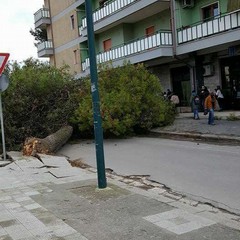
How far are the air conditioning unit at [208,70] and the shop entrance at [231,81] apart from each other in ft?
1.85

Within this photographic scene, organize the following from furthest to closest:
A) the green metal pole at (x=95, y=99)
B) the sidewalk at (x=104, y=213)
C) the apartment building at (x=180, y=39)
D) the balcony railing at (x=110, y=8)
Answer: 1. the balcony railing at (x=110, y=8)
2. the apartment building at (x=180, y=39)
3. the green metal pole at (x=95, y=99)
4. the sidewalk at (x=104, y=213)

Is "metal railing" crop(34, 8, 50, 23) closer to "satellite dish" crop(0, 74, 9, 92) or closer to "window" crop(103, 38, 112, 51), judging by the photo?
"window" crop(103, 38, 112, 51)

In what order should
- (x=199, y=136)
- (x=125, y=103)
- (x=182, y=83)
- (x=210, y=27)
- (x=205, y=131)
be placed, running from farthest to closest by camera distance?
(x=182, y=83) → (x=210, y=27) → (x=125, y=103) → (x=205, y=131) → (x=199, y=136)

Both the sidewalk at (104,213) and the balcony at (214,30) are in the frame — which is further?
the balcony at (214,30)

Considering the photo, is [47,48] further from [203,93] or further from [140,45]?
[203,93]

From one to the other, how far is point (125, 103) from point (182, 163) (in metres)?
6.06

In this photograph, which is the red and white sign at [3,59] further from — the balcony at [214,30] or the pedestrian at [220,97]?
the pedestrian at [220,97]

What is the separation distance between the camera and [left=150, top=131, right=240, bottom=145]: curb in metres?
12.2

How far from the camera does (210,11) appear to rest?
21.4 metres

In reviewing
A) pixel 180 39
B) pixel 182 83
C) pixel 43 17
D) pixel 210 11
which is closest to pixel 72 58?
pixel 43 17

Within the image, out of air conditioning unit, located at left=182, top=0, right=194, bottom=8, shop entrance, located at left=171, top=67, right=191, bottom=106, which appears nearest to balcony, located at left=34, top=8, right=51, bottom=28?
shop entrance, located at left=171, top=67, right=191, bottom=106

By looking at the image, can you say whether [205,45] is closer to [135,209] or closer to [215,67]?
[215,67]

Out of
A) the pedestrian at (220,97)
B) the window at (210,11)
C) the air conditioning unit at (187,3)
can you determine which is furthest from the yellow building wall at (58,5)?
the pedestrian at (220,97)

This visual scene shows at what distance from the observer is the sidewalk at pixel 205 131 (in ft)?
41.3
